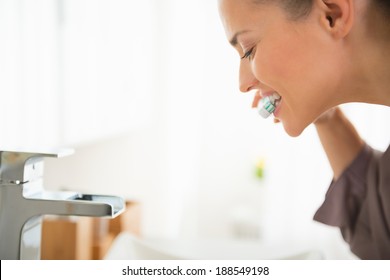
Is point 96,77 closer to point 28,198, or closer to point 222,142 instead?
point 28,198

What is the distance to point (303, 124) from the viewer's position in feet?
2.59

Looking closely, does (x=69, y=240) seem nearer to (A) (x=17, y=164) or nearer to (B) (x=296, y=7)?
(A) (x=17, y=164)

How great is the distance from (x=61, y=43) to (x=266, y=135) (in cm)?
147

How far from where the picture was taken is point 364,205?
980 millimetres

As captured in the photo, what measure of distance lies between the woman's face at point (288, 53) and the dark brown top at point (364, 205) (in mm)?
248

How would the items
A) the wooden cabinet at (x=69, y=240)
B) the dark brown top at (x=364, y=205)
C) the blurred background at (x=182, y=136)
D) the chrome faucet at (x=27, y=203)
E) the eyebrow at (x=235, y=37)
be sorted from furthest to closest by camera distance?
the blurred background at (x=182, y=136)
the wooden cabinet at (x=69, y=240)
the dark brown top at (x=364, y=205)
the eyebrow at (x=235, y=37)
the chrome faucet at (x=27, y=203)

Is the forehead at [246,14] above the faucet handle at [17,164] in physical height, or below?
above

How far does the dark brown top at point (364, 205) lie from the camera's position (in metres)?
0.94

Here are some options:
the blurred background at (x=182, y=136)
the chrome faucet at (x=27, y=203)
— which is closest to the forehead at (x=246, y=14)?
the chrome faucet at (x=27, y=203)

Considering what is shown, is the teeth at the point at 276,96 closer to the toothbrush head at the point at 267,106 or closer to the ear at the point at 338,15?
the toothbrush head at the point at 267,106

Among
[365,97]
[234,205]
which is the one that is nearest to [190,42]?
[234,205]

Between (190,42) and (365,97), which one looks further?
(190,42)

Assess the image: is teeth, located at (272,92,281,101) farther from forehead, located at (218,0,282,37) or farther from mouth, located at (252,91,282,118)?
forehead, located at (218,0,282,37)

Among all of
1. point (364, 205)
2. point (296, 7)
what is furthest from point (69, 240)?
point (296, 7)
